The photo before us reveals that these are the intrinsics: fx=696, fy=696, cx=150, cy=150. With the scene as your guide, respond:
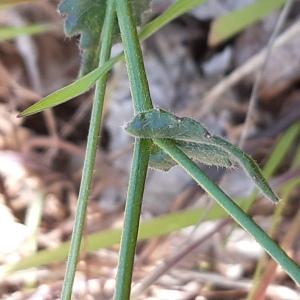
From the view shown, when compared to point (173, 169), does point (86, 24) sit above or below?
below

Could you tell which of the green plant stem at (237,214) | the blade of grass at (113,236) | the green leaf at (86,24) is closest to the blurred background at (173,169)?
the blade of grass at (113,236)

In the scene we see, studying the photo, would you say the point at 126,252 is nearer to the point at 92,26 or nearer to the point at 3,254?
the point at 92,26

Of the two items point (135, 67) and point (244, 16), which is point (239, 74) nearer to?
point (244, 16)

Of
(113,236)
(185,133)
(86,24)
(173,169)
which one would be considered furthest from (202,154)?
(173,169)

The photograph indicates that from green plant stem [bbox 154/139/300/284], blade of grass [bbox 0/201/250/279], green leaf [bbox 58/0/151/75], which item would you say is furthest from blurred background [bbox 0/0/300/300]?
green plant stem [bbox 154/139/300/284]

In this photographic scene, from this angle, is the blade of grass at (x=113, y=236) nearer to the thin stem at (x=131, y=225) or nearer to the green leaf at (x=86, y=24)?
Answer: the green leaf at (x=86, y=24)

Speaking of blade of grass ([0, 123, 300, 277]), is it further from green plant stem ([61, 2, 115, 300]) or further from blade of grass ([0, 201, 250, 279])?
green plant stem ([61, 2, 115, 300])

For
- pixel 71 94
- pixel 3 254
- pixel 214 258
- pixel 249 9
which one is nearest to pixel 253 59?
pixel 249 9
